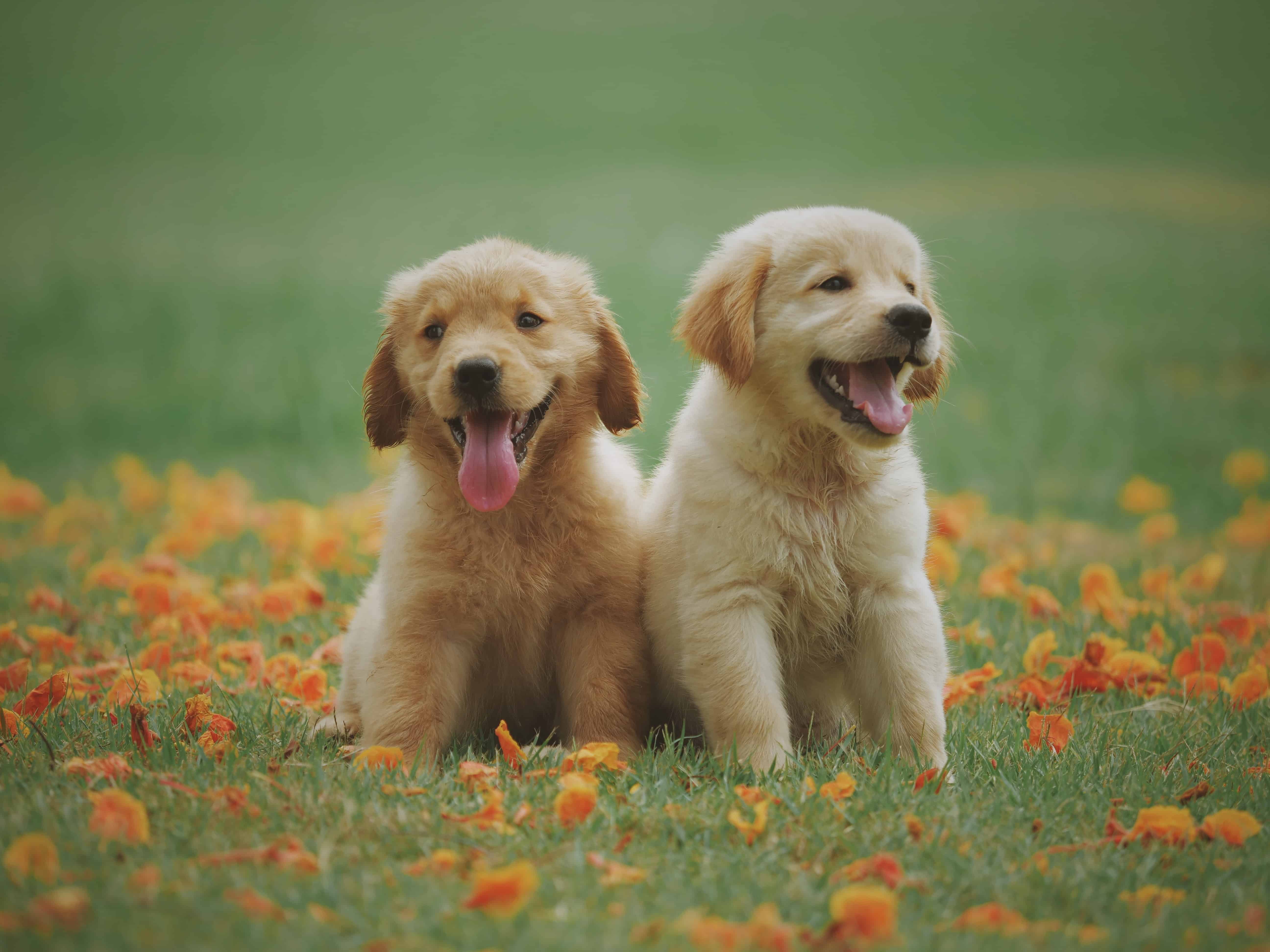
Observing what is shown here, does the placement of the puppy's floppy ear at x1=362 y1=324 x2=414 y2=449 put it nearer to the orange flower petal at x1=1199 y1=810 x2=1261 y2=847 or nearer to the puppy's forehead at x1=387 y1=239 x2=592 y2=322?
the puppy's forehead at x1=387 y1=239 x2=592 y2=322

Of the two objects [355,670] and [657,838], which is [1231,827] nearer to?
[657,838]

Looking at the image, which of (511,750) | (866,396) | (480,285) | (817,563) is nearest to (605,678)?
(511,750)

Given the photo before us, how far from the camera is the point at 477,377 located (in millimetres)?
2963

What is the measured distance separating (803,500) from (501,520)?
2.64 feet

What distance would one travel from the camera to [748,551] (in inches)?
115

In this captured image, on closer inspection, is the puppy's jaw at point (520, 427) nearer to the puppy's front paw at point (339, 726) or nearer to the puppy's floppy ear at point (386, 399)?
the puppy's floppy ear at point (386, 399)

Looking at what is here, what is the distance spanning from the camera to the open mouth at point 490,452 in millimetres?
3020

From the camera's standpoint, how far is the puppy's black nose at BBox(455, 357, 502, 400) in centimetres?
295

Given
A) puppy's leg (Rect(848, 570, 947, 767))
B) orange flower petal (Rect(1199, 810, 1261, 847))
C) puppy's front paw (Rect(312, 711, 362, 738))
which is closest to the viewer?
orange flower petal (Rect(1199, 810, 1261, 847))

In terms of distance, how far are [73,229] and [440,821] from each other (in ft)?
32.6

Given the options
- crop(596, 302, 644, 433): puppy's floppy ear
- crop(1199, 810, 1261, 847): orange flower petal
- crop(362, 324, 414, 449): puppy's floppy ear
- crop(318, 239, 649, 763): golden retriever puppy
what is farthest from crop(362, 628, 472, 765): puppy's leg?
crop(1199, 810, 1261, 847): orange flower petal

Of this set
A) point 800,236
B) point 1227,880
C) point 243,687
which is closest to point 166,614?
Result: point 243,687

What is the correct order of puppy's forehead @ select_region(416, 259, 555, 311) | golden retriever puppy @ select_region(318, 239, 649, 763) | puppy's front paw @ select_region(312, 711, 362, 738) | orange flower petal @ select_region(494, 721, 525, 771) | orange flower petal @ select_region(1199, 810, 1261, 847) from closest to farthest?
orange flower petal @ select_region(1199, 810, 1261, 847), orange flower petal @ select_region(494, 721, 525, 771), golden retriever puppy @ select_region(318, 239, 649, 763), puppy's forehead @ select_region(416, 259, 555, 311), puppy's front paw @ select_region(312, 711, 362, 738)

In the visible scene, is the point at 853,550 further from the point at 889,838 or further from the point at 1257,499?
the point at 1257,499
